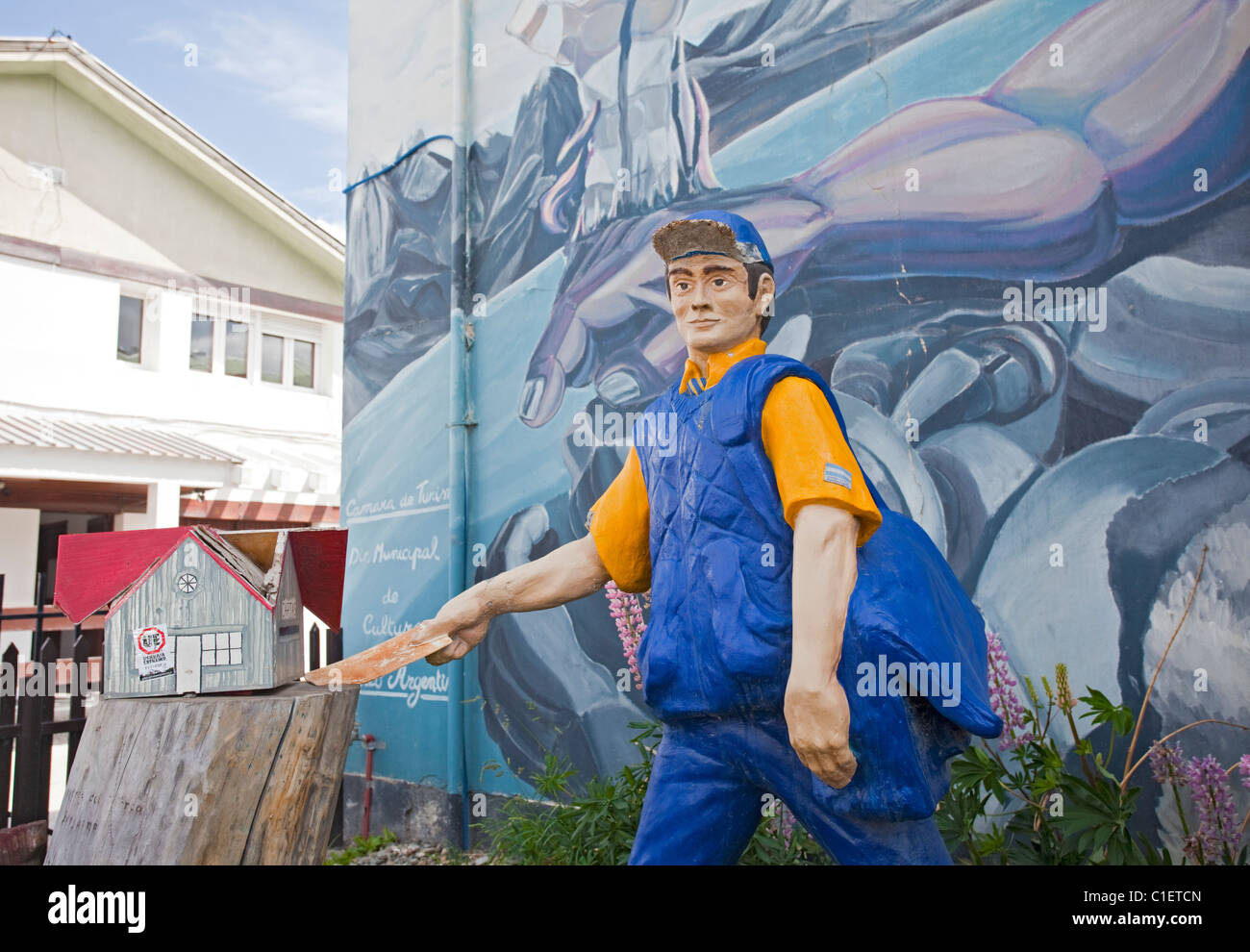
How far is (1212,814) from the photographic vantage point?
2.94 meters

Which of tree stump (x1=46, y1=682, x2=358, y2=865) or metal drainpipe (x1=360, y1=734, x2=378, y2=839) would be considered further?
metal drainpipe (x1=360, y1=734, x2=378, y2=839)

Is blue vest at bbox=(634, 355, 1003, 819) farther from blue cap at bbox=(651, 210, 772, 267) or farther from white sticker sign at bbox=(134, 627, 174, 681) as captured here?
white sticker sign at bbox=(134, 627, 174, 681)

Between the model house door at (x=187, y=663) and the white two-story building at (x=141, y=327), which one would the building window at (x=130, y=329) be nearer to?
the white two-story building at (x=141, y=327)

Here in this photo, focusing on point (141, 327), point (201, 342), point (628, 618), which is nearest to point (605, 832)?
point (628, 618)

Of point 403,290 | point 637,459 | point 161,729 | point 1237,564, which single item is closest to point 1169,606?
point 1237,564

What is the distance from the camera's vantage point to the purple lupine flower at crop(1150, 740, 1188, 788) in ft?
9.86

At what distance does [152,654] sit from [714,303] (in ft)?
5.03

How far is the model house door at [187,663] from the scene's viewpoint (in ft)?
7.19

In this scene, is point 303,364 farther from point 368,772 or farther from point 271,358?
point 368,772

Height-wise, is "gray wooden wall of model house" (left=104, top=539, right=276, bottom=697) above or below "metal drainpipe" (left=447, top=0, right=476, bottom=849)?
below

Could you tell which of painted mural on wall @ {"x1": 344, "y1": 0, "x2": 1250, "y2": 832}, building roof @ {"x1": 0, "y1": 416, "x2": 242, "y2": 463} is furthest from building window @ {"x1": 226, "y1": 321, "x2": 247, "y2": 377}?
painted mural on wall @ {"x1": 344, "y1": 0, "x2": 1250, "y2": 832}

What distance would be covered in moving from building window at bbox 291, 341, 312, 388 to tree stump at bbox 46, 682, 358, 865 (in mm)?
10829

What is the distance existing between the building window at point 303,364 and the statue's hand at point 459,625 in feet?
35.2

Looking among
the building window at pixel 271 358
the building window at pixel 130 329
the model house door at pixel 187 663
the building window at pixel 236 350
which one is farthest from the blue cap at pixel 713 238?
the building window at pixel 271 358
